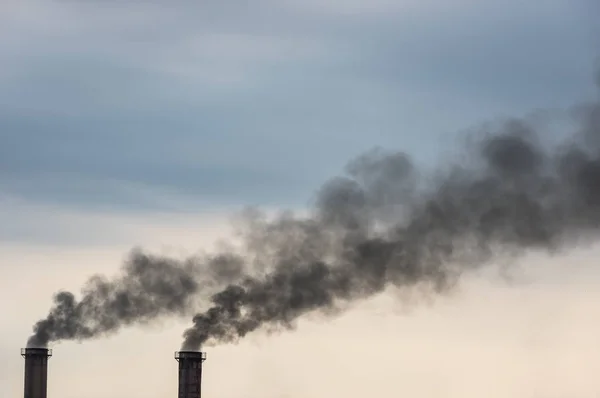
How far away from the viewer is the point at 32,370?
89875 mm

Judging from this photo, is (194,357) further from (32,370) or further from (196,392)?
(32,370)

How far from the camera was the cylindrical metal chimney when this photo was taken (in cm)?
8723

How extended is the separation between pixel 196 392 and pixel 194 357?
2418 millimetres

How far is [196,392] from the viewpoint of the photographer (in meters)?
87.6

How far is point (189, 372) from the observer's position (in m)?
87.4

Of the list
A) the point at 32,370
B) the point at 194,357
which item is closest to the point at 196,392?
the point at 194,357

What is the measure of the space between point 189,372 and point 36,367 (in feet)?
36.5

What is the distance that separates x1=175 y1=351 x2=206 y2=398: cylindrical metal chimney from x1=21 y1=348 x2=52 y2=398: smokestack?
9778 millimetres

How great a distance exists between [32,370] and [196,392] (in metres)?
11.8

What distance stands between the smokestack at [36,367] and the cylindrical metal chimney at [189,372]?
9.78 m

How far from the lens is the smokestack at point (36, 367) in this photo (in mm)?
89500

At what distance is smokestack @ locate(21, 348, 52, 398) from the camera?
89500 millimetres

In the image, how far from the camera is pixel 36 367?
90000 millimetres
